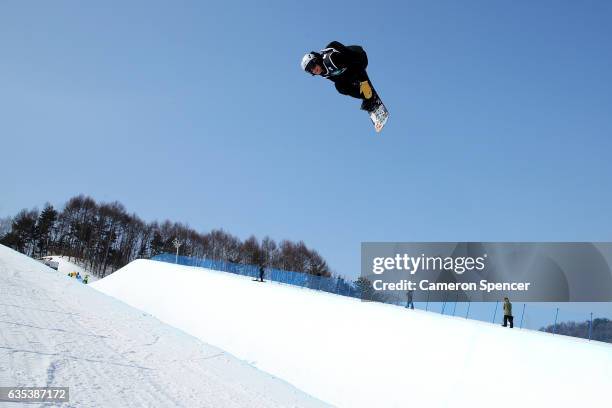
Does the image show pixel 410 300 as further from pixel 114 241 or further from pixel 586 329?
pixel 114 241

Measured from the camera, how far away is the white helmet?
211 inches

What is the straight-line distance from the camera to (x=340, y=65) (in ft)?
17.9

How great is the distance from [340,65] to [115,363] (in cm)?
840

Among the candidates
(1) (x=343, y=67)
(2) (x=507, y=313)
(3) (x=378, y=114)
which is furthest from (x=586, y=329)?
(1) (x=343, y=67)

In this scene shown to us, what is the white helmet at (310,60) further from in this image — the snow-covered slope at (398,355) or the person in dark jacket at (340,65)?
the snow-covered slope at (398,355)

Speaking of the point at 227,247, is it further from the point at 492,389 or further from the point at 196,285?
the point at 492,389

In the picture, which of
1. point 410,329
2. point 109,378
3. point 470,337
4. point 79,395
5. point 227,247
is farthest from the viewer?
point 227,247

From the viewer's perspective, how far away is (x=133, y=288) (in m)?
32.4

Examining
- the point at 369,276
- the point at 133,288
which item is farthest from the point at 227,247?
the point at 369,276

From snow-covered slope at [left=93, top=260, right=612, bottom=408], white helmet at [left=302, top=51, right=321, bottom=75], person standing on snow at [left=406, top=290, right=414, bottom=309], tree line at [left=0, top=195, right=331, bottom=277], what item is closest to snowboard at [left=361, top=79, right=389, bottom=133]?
white helmet at [left=302, top=51, right=321, bottom=75]

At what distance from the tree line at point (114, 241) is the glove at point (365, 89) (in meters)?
67.7

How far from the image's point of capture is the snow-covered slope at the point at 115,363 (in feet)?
27.0

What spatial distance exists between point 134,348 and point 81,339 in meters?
1.36

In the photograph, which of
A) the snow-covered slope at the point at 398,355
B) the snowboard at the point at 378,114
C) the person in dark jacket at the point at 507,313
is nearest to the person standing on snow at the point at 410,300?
the snow-covered slope at the point at 398,355
